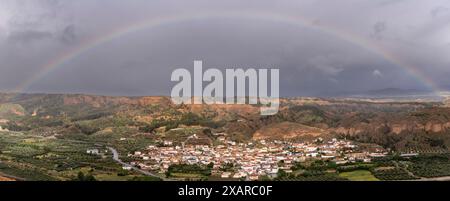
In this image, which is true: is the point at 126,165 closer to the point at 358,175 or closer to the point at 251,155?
the point at 251,155

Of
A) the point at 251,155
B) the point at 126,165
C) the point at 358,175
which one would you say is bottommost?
the point at 358,175

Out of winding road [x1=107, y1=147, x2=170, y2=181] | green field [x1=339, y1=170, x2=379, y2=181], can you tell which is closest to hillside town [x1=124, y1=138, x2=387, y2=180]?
winding road [x1=107, y1=147, x2=170, y2=181]

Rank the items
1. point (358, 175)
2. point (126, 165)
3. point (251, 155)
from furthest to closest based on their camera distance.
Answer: point (251, 155) < point (126, 165) < point (358, 175)

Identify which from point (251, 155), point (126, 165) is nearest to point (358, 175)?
point (251, 155)

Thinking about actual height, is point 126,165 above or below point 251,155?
below

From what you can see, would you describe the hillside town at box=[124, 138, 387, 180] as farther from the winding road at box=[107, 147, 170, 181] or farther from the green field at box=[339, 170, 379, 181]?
the green field at box=[339, 170, 379, 181]
